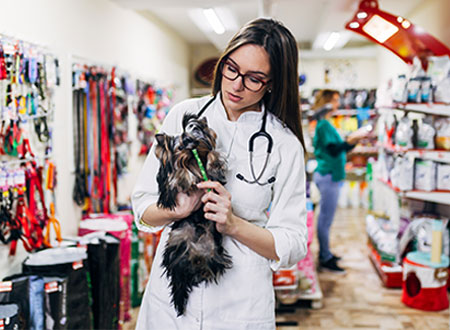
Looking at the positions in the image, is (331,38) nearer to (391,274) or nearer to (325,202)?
(325,202)

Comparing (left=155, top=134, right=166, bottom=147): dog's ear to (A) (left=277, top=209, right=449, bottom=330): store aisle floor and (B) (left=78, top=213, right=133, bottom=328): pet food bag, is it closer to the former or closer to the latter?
(B) (left=78, top=213, right=133, bottom=328): pet food bag

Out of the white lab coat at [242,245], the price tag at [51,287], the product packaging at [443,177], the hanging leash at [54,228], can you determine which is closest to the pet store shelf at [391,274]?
the product packaging at [443,177]

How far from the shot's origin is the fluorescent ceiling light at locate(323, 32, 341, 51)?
7.24 m

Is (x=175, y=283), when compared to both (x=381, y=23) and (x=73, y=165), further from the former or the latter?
(x=381, y=23)

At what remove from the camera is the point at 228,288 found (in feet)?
4.27

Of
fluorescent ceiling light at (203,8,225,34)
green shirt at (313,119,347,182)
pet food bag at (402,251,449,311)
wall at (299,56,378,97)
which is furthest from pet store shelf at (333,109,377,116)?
pet food bag at (402,251,449,311)

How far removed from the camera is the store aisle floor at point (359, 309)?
11.8 feet

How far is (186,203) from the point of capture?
121cm

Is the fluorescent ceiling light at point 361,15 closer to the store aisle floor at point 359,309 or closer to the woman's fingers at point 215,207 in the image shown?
the store aisle floor at point 359,309

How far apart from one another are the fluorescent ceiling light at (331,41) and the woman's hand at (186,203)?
639 centimetres

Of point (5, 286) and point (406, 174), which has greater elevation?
point (406, 174)

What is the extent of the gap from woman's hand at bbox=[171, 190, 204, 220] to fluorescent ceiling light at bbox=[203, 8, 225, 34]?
4.27 m

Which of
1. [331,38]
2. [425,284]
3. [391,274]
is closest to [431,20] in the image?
[331,38]

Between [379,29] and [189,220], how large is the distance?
3795mm
